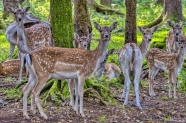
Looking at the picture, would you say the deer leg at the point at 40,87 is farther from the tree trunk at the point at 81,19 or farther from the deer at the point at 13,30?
the deer at the point at 13,30

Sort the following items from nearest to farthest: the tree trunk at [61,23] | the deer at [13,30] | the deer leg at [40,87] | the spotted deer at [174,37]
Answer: the deer leg at [40,87] → the tree trunk at [61,23] → the deer at [13,30] → the spotted deer at [174,37]

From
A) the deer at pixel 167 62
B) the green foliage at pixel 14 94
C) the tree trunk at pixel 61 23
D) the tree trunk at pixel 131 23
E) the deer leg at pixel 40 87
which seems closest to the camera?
the deer leg at pixel 40 87

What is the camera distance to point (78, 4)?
12.2 meters

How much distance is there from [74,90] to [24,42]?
200 centimetres

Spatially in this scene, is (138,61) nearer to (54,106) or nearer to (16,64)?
(54,106)

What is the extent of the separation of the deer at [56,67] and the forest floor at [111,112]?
0.19m

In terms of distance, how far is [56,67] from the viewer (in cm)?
794

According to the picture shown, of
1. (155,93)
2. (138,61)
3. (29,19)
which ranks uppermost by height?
(29,19)

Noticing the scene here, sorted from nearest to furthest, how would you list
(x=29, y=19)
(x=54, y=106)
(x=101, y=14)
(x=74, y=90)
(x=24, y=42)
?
1. (x=54, y=106)
2. (x=74, y=90)
3. (x=24, y=42)
4. (x=29, y=19)
5. (x=101, y=14)

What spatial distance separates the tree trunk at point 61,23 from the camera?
944cm

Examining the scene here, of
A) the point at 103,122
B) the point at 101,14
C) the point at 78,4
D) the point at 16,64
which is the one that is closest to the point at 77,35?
the point at 78,4

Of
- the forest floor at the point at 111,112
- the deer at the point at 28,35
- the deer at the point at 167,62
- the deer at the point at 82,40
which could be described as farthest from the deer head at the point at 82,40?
the deer at the point at 167,62

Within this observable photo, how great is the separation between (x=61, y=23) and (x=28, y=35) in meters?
2.14

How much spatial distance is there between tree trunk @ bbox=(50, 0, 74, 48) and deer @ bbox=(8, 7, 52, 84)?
2.62 feet
